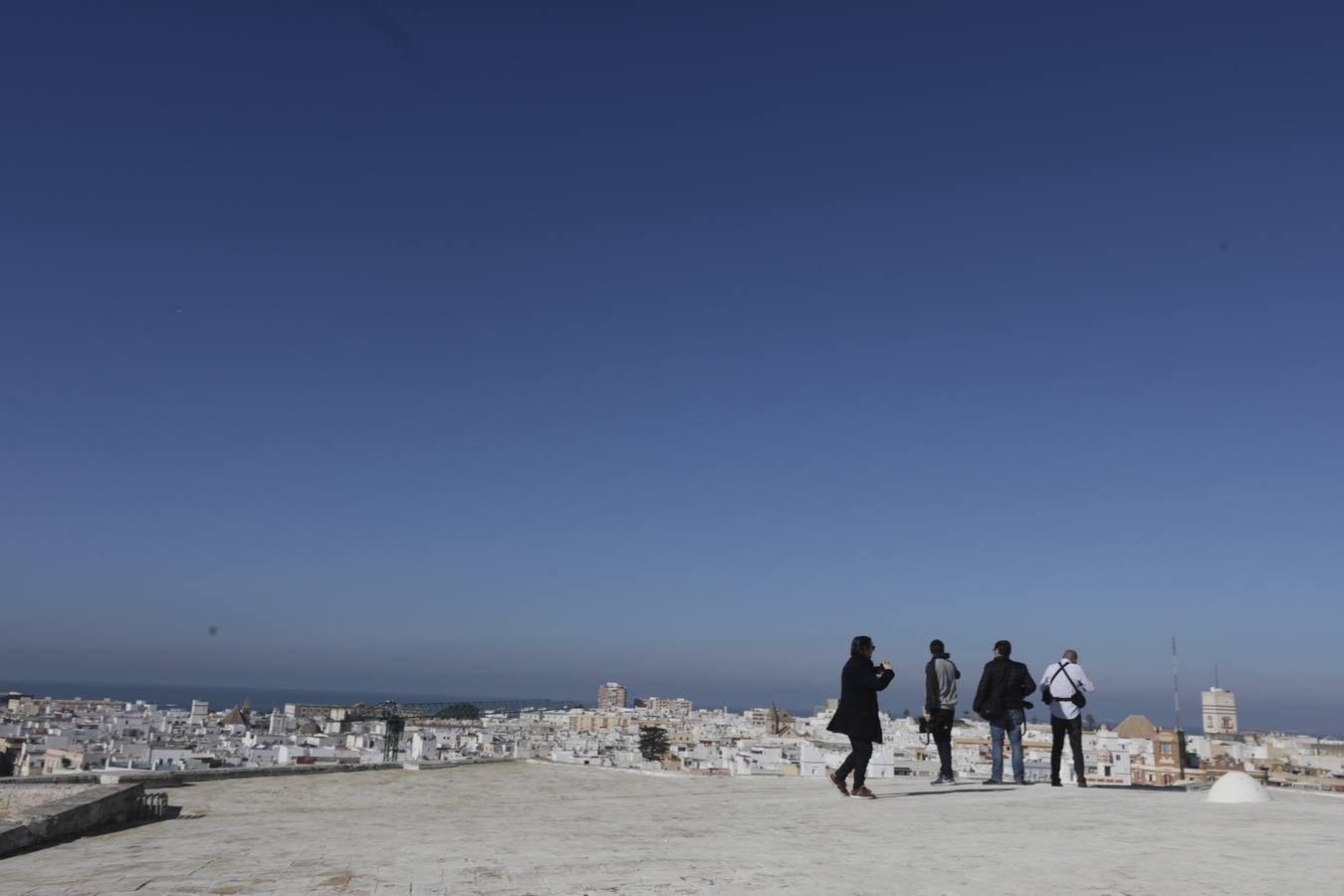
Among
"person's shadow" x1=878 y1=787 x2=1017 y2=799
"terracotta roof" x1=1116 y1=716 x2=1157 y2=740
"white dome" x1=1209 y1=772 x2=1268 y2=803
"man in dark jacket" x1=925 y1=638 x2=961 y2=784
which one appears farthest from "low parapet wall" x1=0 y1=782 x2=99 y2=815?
"terracotta roof" x1=1116 y1=716 x2=1157 y2=740

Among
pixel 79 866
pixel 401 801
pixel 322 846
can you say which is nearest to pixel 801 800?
pixel 401 801

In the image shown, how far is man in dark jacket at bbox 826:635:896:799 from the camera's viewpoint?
9195 millimetres

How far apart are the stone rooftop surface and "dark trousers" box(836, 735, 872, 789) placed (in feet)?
1.07

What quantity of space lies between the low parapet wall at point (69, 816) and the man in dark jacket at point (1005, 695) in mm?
8781

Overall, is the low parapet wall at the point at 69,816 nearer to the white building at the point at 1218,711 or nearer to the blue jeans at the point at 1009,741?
the blue jeans at the point at 1009,741

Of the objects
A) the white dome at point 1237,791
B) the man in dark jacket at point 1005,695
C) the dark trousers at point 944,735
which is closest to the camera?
the white dome at point 1237,791

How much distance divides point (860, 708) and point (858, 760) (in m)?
0.56

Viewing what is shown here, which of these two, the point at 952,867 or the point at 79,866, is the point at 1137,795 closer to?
the point at 952,867

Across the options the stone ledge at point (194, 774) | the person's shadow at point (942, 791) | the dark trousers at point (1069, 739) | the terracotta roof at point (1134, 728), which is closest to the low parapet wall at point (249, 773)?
the stone ledge at point (194, 774)

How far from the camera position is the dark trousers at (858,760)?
923 cm

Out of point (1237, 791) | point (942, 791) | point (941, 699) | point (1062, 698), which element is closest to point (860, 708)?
point (942, 791)

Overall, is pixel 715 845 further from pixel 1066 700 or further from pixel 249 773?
pixel 249 773

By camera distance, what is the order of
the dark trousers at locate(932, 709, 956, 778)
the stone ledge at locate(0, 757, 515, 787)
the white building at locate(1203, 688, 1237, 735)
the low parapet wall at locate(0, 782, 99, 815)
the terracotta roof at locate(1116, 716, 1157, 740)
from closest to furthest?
the low parapet wall at locate(0, 782, 99, 815), the stone ledge at locate(0, 757, 515, 787), the dark trousers at locate(932, 709, 956, 778), the terracotta roof at locate(1116, 716, 1157, 740), the white building at locate(1203, 688, 1237, 735)

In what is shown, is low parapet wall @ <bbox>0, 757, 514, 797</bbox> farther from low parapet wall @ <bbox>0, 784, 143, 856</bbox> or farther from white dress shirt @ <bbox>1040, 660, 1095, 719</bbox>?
white dress shirt @ <bbox>1040, 660, 1095, 719</bbox>
